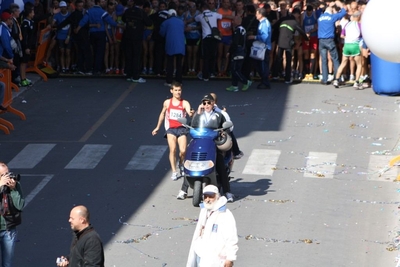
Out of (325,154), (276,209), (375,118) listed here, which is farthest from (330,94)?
(276,209)

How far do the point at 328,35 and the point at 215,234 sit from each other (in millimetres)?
14857

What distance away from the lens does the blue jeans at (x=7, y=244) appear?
1124 cm

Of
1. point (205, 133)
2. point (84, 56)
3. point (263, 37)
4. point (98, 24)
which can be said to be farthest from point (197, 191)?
point (84, 56)

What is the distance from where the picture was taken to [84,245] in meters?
9.12

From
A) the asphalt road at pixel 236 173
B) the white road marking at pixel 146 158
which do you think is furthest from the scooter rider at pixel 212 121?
the white road marking at pixel 146 158

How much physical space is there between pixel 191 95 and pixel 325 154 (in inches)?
233

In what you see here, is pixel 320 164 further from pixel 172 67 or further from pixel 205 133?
pixel 172 67

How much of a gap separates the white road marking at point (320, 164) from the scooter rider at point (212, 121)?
2263mm

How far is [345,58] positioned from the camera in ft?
78.8

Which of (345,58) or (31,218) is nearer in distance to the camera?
(31,218)

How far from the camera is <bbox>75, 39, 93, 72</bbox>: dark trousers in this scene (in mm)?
25203

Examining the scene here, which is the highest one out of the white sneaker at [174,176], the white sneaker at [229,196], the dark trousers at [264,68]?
the white sneaker at [229,196]

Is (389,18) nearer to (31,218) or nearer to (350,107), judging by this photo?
(31,218)

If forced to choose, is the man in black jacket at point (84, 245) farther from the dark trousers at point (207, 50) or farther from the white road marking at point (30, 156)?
the dark trousers at point (207, 50)
